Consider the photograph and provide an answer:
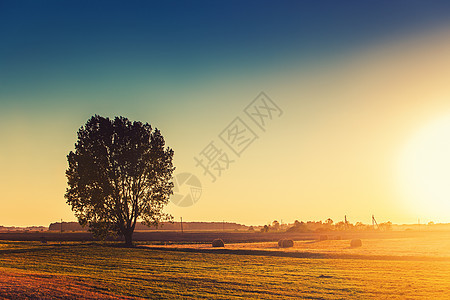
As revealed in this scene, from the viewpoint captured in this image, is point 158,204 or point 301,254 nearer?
point 301,254

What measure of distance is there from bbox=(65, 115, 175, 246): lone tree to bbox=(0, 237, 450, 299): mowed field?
18.0 metres

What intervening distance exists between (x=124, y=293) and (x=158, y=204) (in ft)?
144

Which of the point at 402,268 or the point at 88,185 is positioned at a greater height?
the point at 88,185

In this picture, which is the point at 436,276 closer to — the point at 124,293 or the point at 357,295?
the point at 357,295

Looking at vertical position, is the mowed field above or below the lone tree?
below

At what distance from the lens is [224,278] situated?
110 ft

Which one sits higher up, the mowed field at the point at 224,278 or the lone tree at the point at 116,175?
the lone tree at the point at 116,175

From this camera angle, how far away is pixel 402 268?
39281mm

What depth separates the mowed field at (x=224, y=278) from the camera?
2644cm

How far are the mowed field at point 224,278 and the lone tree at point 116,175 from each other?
59.1 feet

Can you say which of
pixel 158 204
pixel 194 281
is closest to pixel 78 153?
pixel 158 204

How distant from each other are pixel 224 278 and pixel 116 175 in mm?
39061

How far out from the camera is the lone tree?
6631 cm

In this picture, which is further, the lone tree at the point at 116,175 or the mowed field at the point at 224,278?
the lone tree at the point at 116,175
